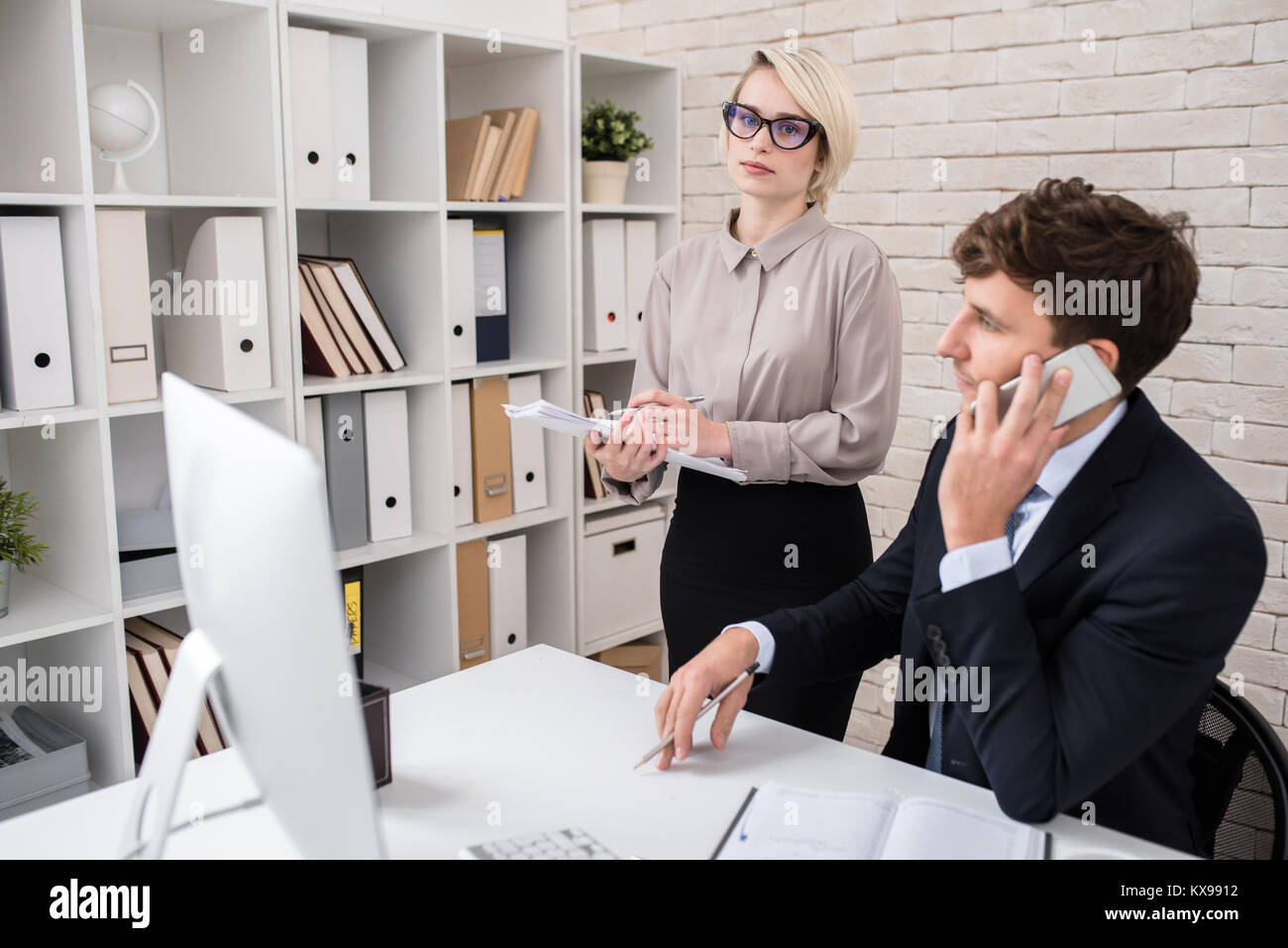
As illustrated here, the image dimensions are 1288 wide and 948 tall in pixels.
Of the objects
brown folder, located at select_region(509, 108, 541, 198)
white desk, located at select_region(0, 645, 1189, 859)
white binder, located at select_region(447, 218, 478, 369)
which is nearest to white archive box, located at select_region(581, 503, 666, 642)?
white binder, located at select_region(447, 218, 478, 369)

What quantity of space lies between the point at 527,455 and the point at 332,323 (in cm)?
65

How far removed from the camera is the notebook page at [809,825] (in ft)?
3.79

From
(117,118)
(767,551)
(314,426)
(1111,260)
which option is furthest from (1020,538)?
(117,118)

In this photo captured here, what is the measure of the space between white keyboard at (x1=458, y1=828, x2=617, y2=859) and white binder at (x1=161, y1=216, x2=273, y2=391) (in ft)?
4.88

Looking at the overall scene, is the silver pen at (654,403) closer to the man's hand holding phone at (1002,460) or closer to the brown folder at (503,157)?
the man's hand holding phone at (1002,460)

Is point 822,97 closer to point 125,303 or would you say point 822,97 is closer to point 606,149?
point 606,149

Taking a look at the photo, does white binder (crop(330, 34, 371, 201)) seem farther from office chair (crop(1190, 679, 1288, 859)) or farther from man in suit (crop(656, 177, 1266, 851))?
office chair (crop(1190, 679, 1288, 859))

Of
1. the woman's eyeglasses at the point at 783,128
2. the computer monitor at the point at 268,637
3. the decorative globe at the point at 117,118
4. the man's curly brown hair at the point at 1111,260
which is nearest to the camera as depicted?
the computer monitor at the point at 268,637

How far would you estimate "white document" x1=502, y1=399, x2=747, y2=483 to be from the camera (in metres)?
1.75

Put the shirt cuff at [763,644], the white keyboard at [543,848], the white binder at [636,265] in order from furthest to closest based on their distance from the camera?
the white binder at [636,265]
the shirt cuff at [763,644]
the white keyboard at [543,848]

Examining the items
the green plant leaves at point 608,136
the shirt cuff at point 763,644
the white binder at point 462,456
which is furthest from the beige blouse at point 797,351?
the green plant leaves at point 608,136

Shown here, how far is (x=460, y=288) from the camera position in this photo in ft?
9.00

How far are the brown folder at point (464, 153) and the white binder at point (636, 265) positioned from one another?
520 millimetres
